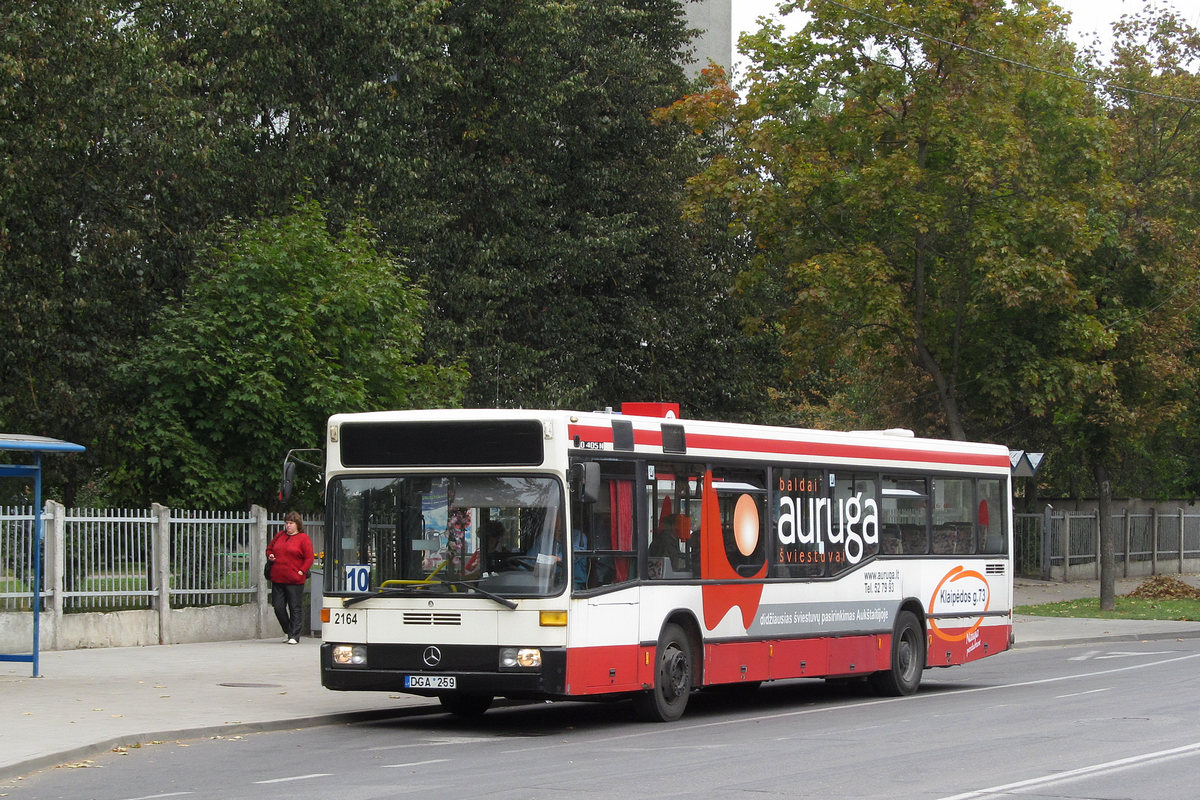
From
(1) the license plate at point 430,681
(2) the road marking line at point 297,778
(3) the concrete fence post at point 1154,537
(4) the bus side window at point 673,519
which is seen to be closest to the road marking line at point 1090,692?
(4) the bus side window at point 673,519

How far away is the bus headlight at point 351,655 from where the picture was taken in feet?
44.5

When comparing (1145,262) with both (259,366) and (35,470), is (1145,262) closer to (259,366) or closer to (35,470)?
(259,366)

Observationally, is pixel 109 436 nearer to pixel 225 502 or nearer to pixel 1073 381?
pixel 225 502

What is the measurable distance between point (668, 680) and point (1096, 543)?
34.2 m

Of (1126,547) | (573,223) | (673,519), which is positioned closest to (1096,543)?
(1126,547)

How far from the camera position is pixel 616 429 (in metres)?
14.0

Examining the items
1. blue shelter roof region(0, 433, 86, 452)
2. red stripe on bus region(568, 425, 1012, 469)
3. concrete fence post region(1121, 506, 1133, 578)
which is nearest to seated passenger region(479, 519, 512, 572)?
red stripe on bus region(568, 425, 1012, 469)

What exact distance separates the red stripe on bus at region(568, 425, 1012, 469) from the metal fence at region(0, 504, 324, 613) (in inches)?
323

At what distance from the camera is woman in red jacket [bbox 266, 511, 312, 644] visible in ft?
70.4

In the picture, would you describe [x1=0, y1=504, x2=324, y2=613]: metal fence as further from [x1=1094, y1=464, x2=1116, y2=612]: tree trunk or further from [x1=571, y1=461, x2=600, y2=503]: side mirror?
[x1=1094, y1=464, x2=1116, y2=612]: tree trunk

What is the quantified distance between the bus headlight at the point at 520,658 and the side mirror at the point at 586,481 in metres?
1.31

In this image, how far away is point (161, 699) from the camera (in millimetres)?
15188

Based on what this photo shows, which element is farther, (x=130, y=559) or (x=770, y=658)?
(x=130, y=559)

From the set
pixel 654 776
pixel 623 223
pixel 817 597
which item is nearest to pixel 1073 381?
pixel 623 223
